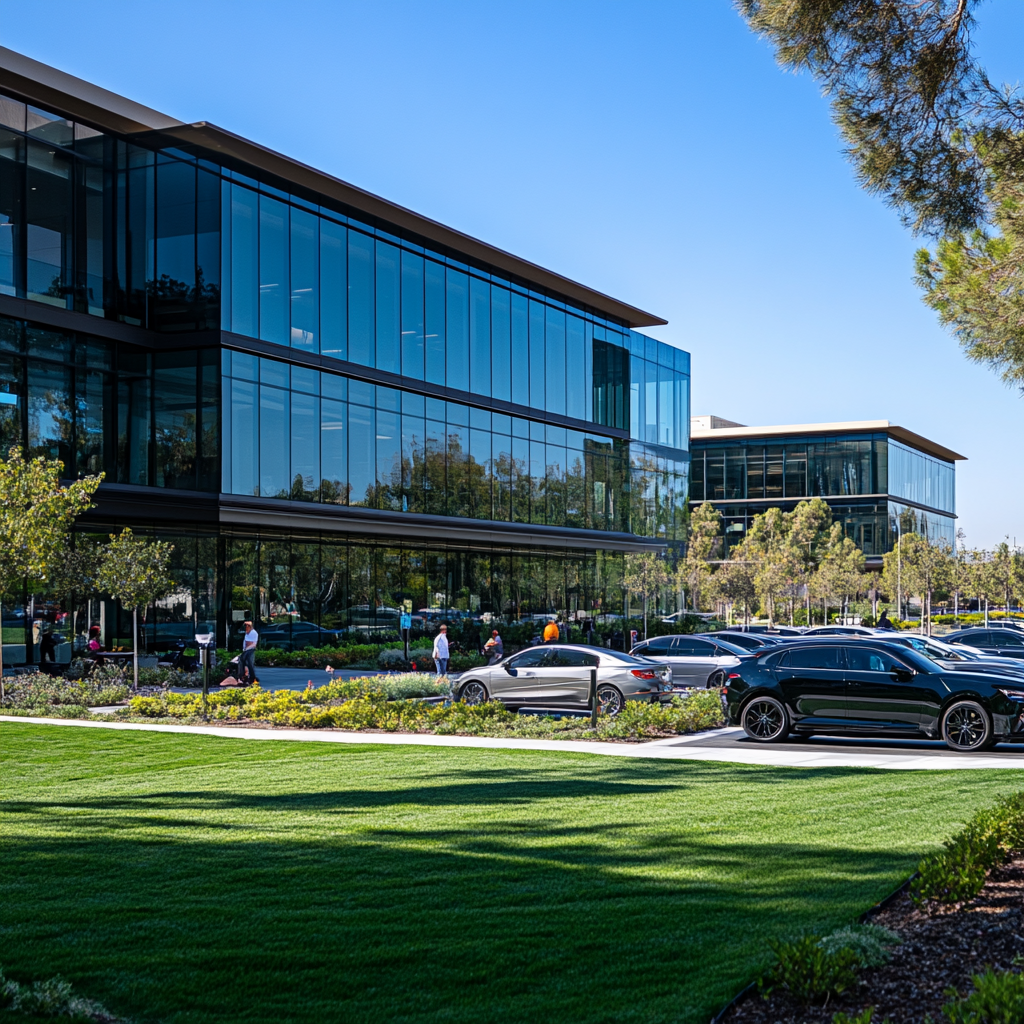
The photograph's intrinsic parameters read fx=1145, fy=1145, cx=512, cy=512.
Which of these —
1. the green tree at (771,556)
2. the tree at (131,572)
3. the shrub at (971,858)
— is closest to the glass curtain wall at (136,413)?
the tree at (131,572)

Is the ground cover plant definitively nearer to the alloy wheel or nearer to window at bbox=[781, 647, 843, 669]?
the alloy wheel

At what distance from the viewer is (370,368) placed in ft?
127

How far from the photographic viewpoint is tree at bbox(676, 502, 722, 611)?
66.9 m

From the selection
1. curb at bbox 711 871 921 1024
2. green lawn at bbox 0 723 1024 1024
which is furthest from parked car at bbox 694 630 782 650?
curb at bbox 711 871 921 1024

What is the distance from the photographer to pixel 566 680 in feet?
71.6

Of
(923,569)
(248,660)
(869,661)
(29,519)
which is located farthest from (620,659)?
(923,569)

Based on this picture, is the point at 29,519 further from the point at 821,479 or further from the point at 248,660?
the point at 821,479

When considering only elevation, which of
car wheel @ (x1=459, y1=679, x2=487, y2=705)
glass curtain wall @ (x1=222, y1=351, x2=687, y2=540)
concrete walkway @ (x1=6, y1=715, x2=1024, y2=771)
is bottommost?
concrete walkway @ (x1=6, y1=715, x2=1024, y2=771)

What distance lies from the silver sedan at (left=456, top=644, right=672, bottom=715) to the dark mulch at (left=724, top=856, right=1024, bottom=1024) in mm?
14260

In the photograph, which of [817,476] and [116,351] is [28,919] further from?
[817,476]

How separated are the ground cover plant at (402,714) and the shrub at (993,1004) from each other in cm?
1392

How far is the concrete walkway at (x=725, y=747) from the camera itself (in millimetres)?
15578

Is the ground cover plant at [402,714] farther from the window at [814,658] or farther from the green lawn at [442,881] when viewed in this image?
the green lawn at [442,881]

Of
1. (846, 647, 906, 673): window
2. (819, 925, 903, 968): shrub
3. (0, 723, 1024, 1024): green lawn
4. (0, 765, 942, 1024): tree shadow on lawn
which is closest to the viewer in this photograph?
(819, 925, 903, 968): shrub
